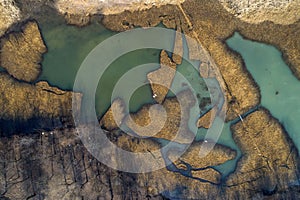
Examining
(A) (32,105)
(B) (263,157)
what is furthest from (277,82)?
(A) (32,105)

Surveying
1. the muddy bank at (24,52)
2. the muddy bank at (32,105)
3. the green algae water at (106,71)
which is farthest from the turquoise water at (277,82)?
the muddy bank at (24,52)

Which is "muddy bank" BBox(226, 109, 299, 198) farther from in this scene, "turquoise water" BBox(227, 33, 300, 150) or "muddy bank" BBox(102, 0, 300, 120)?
"muddy bank" BBox(102, 0, 300, 120)

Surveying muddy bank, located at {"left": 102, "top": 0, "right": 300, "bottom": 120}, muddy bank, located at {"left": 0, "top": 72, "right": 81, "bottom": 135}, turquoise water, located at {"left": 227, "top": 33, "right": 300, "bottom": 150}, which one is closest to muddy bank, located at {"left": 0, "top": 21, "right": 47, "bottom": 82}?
muddy bank, located at {"left": 0, "top": 72, "right": 81, "bottom": 135}

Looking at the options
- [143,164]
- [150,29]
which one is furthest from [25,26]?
[143,164]

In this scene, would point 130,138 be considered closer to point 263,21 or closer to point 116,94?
point 116,94

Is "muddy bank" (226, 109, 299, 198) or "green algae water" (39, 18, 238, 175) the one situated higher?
"green algae water" (39, 18, 238, 175)

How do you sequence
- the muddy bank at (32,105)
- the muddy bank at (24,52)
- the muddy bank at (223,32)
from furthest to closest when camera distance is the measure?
the muddy bank at (223,32) → the muddy bank at (24,52) → the muddy bank at (32,105)

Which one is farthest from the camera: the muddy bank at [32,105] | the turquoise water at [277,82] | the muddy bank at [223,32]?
the turquoise water at [277,82]

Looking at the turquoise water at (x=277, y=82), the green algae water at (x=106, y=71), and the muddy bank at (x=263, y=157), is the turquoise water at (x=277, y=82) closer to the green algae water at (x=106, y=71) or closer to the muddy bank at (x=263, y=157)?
the muddy bank at (x=263, y=157)

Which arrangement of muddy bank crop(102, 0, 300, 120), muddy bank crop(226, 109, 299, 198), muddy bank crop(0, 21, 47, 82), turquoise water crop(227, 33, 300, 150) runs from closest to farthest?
1. muddy bank crop(0, 21, 47, 82)
2. muddy bank crop(226, 109, 299, 198)
3. muddy bank crop(102, 0, 300, 120)
4. turquoise water crop(227, 33, 300, 150)
